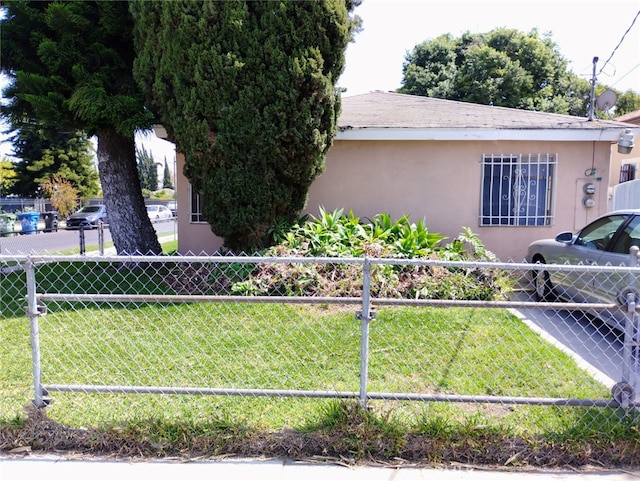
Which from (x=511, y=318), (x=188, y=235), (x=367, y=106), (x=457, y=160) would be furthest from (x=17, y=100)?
(x=511, y=318)

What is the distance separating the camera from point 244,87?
20.4ft

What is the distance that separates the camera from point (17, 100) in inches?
312

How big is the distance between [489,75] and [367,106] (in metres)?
18.2

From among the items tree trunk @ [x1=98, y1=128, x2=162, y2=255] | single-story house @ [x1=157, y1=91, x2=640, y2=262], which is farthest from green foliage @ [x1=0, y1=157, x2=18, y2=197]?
single-story house @ [x1=157, y1=91, x2=640, y2=262]

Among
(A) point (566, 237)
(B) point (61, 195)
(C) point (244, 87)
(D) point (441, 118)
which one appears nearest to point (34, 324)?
(C) point (244, 87)

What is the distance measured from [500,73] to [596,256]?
22510 millimetres

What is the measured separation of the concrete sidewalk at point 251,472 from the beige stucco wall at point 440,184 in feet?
20.5

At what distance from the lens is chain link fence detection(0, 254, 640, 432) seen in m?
3.15

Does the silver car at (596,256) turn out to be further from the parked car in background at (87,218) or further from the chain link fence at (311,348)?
the parked car in background at (87,218)

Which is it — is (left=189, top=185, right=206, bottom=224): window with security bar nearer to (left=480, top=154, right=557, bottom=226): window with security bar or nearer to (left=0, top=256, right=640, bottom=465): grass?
(left=0, top=256, right=640, bottom=465): grass

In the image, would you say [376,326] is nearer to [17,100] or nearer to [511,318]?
[511,318]

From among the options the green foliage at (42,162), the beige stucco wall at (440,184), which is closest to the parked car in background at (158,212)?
the green foliage at (42,162)

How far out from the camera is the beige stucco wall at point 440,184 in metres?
8.63

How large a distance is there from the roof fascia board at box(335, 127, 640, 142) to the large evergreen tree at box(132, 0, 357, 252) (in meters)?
1.67
